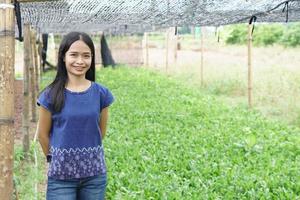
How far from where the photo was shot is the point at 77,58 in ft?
10.7

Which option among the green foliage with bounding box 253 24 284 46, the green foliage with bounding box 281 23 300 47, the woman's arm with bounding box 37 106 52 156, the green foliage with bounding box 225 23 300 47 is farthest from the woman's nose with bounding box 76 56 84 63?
the green foliage with bounding box 253 24 284 46

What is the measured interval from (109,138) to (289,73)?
314 inches

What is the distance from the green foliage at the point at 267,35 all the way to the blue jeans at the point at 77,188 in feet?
73.5

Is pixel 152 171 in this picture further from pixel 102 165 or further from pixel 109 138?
pixel 102 165

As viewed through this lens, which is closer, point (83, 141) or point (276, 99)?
point (83, 141)

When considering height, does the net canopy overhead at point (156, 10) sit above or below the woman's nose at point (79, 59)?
above

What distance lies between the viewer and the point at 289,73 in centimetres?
1474

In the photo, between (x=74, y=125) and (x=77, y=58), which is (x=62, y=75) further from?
(x=74, y=125)

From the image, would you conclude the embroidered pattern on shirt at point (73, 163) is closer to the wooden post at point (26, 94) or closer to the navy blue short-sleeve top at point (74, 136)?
the navy blue short-sleeve top at point (74, 136)

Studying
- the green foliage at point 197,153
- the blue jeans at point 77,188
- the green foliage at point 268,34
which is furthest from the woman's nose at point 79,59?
the green foliage at point 268,34

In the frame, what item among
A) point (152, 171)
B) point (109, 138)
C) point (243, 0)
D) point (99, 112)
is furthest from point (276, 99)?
point (99, 112)

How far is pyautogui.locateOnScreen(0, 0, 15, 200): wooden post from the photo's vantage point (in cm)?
302

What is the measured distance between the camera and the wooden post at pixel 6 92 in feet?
9.92

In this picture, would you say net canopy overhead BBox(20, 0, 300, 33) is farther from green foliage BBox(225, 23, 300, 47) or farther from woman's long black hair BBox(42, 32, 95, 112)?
green foliage BBox(225, 23, 300, 47)
